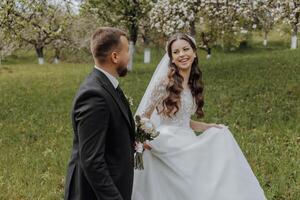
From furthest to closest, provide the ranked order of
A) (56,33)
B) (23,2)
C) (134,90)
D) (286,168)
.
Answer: (134,90)
(56,33)
(23,2)
(286,168)

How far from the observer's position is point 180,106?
6121 millimetres

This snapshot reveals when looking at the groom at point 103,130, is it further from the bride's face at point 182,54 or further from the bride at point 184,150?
the bride's face at point 182,54

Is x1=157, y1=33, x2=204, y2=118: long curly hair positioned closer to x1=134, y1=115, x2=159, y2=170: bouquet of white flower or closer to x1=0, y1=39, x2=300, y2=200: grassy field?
x1=134, y1=115, x2=159, y2=170: bouquet of white flower

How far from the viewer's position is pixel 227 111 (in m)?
14.1

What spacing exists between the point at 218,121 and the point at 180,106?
685 centimetres

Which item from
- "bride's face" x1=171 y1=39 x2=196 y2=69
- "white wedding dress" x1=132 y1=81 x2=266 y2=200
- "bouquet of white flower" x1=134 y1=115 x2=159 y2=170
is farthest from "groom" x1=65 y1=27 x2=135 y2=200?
"bride's face" x1=171 y1=39 x2=196 y2=69

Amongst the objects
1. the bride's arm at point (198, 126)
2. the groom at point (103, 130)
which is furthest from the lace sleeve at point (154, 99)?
the groom at point (103, 130)

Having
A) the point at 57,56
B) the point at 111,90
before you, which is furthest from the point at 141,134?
the point at 57,56

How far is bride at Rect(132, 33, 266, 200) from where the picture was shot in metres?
5.70

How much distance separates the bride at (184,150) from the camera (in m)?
5.70

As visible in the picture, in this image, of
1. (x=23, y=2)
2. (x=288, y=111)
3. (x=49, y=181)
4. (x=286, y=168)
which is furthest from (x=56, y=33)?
(x=286, y=168)

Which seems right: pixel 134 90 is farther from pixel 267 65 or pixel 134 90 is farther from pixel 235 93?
pixel 267 65

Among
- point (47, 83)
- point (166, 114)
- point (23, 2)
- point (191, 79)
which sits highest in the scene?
point (23, 2)

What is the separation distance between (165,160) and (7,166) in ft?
16.1
